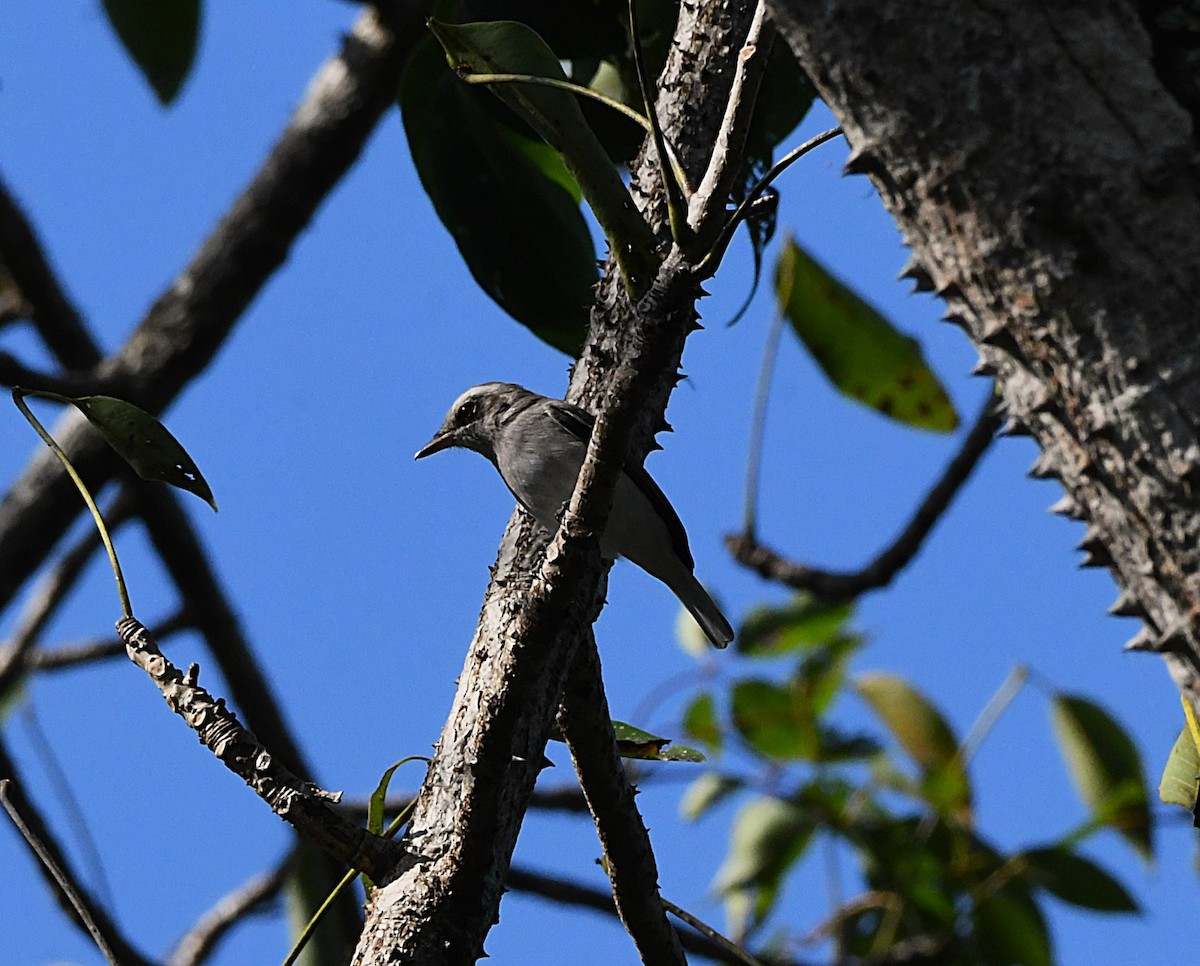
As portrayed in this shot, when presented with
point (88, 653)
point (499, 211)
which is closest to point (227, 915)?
point (88, 653)

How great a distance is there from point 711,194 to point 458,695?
1192 mm

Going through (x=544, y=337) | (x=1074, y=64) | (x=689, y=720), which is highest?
(x=544, y=337)

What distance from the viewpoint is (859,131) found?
1258 mm

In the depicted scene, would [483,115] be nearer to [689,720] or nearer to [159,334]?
[159,334]

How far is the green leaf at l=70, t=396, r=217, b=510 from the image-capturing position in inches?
95.7

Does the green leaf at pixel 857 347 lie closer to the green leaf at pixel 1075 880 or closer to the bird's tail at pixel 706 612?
the bird's tail at pixel 706 612

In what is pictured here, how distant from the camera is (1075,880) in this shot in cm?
533

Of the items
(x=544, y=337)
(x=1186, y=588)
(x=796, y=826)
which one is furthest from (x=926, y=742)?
(x=1186, y=588)

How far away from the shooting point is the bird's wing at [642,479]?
3.14 metres

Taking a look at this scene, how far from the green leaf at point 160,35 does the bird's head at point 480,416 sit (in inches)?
63.8

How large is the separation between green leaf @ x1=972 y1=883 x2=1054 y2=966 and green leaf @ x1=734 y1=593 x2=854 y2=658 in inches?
56.9

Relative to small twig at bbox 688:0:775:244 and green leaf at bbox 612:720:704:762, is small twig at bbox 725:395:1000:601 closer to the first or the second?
green leaf at bbox 612:720:704:762

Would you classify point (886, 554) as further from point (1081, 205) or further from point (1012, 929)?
point (1081, 205)

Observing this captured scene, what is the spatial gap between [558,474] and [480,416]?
3.90ft
